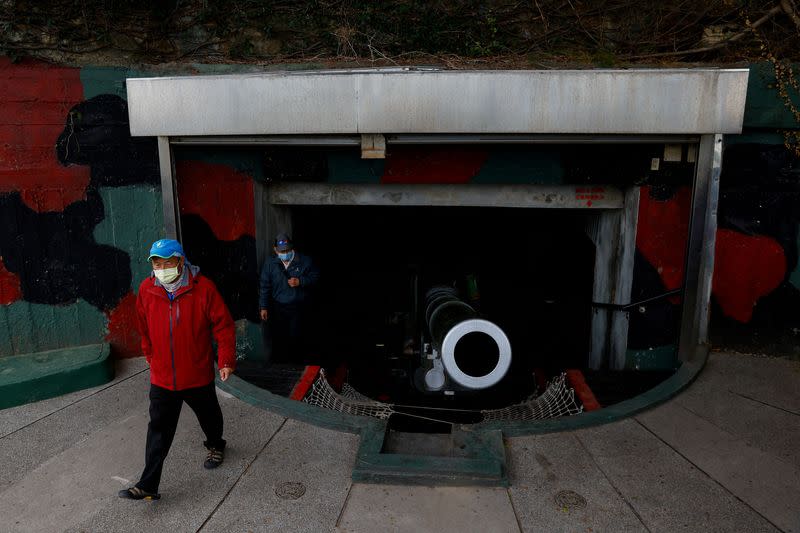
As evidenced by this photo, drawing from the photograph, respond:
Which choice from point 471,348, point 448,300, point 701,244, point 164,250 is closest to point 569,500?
point 471,348

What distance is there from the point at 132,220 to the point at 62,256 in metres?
0.85

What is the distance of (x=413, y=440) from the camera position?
453 cm

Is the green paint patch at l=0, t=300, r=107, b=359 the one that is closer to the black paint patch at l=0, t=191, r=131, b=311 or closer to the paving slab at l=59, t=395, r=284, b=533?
the black paint patch at l=0, t=191, r=131, b=311

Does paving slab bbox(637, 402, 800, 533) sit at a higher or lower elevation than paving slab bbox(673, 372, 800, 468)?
lower

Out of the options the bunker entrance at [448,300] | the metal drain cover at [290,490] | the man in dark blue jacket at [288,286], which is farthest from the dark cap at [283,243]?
the metal drain cover at [290,490]

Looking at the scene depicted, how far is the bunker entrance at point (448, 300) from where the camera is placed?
5.67m

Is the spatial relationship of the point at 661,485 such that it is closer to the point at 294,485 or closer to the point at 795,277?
the point at 294,485

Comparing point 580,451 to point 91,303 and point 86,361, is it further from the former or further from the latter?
point 91,303

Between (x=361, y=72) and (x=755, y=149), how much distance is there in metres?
4.13

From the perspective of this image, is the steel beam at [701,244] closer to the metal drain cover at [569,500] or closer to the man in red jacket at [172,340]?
the metal drain cover at [569,500]

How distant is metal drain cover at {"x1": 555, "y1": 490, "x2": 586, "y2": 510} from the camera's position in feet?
12.1

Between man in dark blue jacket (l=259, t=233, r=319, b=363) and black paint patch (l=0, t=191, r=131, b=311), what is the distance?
157 centimetres

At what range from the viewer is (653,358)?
22.1 feet

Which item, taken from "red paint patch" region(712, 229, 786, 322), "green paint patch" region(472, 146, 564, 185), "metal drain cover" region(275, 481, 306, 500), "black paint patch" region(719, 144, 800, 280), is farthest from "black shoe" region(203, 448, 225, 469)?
"black paint patch" region(719, 144, 800, 280)
